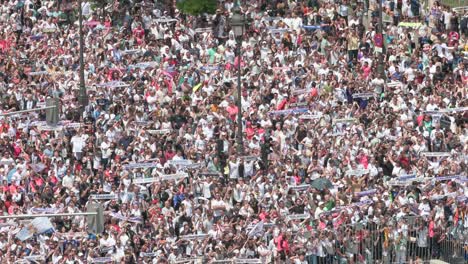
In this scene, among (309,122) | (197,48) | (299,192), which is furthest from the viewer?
(197,48)

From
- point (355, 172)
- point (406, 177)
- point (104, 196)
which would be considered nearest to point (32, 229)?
point (104, 196)

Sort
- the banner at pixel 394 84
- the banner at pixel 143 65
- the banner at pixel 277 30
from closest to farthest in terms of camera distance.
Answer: the banner at pixel 394 84 < the banner at pixel 143 65 < the banner at pixel 277 30

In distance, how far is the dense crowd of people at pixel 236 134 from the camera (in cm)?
6250

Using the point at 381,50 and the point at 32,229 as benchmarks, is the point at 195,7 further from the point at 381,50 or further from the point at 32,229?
the point at 32,229

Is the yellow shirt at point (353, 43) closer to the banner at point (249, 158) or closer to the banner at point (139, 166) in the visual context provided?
the banner at point (249, 158)

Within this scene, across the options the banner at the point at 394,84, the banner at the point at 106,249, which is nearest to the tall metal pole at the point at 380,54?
the banner at the point at 394,84

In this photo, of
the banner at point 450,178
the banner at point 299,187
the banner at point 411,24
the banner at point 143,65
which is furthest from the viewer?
the banner at point 411,24

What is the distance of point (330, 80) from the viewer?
7119 cm

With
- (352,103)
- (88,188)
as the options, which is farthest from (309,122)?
(88,188)

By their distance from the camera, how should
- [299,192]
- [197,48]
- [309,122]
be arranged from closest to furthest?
[299,192]
[309,122]
[197,48]

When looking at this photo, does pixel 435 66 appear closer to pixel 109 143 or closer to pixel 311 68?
pixel 311 68

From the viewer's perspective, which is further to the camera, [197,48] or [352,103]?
[197,48]

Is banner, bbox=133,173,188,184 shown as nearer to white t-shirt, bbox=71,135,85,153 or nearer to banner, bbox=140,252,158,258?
white t-shirt, bbox=71,135,85,153

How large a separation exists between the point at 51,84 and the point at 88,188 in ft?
27.5
